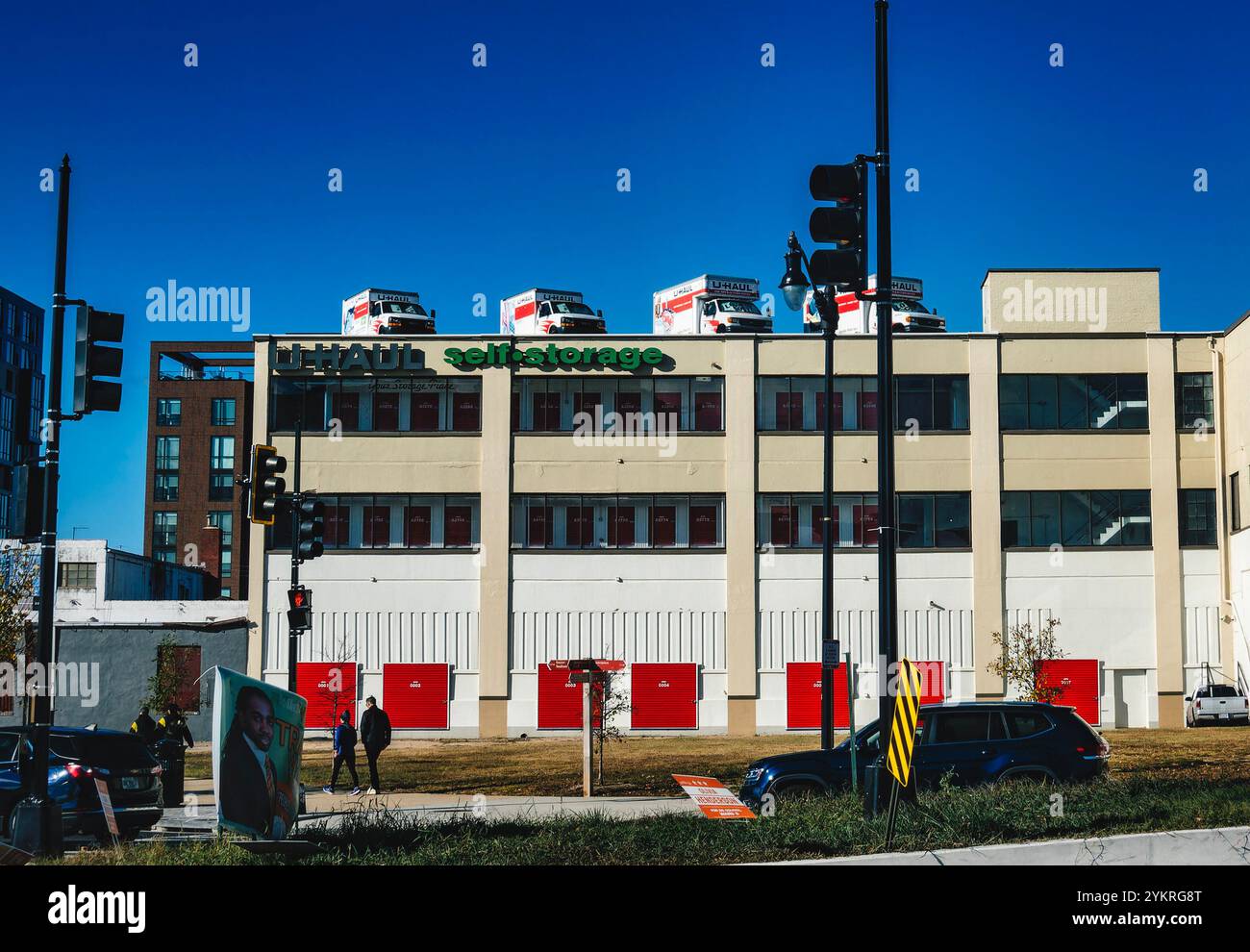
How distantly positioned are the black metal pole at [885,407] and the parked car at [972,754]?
382 cm

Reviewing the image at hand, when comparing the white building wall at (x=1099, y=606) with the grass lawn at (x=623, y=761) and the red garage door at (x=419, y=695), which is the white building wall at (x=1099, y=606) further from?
the red garage door at (x=419, y=695)

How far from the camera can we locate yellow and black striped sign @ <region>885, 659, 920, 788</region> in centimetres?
1198

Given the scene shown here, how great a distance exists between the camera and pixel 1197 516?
44031mm

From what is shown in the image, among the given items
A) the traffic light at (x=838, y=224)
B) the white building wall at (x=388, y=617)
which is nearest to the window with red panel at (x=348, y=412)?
the white building wall at (x=388, y=617)

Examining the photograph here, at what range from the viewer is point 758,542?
44094 millimetres

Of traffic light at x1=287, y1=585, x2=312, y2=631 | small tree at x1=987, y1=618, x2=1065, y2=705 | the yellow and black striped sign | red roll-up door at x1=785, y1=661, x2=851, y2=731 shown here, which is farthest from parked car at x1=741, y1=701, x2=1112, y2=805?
red roll-up door at x1=785, y1=661, x2=851, y2=731

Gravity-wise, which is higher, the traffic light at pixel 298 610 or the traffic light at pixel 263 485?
the traffic light at pixel 263 485

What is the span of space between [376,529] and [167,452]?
210ft

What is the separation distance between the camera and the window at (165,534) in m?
104

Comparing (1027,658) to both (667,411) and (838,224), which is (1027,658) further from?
(838,224)
